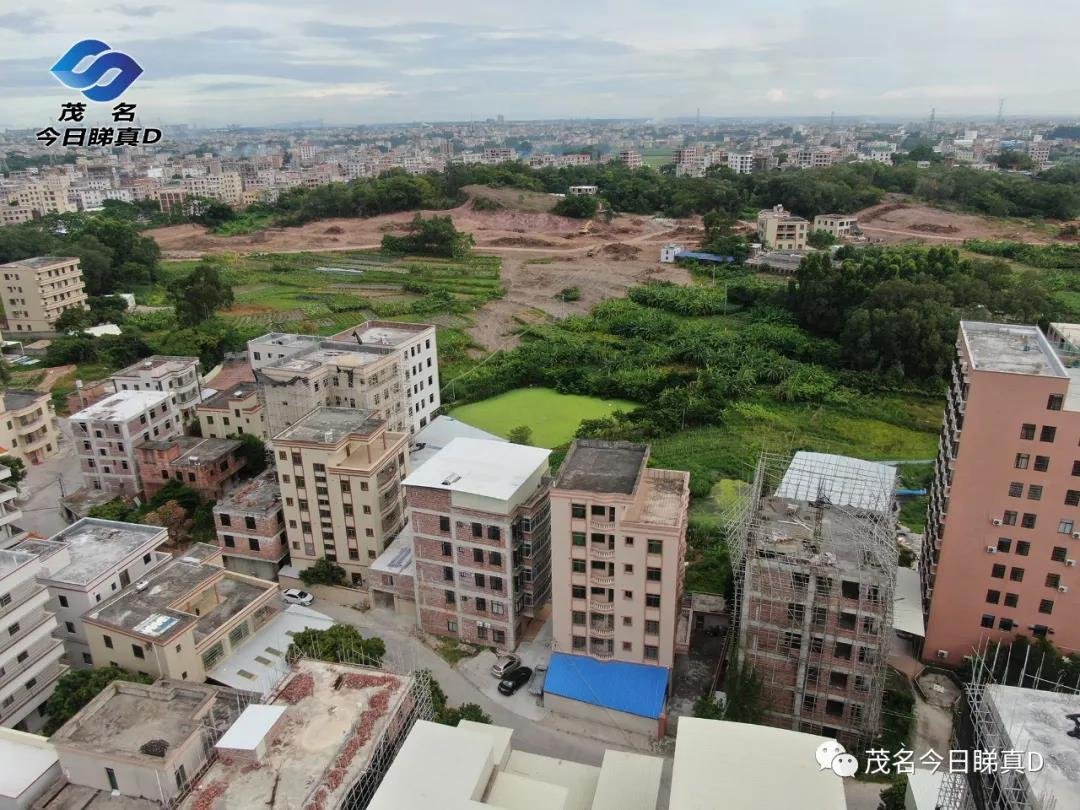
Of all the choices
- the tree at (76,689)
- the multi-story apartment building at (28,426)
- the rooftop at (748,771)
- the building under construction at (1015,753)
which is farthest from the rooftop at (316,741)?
the multi-story apartment building at (28,426)

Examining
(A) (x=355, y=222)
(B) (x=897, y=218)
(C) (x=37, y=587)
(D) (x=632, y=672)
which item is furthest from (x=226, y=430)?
(B) (x=897, y=218)

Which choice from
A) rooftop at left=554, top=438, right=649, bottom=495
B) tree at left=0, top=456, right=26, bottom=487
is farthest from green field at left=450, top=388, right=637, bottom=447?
tree at left=0, top=456, right=26, bottom=487

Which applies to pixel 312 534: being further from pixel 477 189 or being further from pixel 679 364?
pixel 477 189

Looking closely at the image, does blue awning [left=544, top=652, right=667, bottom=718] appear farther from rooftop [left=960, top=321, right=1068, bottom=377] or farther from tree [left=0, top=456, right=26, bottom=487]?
tree [left=0, top=456, right=26, bottom=487]

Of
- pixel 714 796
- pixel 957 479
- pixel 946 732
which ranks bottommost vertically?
pixel 946 732

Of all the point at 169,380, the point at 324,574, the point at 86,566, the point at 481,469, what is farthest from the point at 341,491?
the point at 169,380
